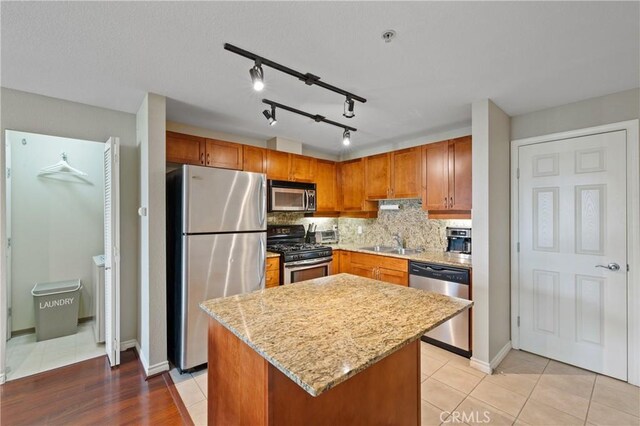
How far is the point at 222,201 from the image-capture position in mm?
2643

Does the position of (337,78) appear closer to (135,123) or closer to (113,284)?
(135,123)

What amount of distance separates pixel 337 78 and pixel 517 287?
279 centimetres

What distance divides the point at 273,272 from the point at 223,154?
60.6 inches

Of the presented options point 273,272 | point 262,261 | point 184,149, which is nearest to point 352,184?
point 273,272

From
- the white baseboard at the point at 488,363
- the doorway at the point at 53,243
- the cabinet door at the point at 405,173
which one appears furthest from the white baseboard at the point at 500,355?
the doorway at the point at 53,243

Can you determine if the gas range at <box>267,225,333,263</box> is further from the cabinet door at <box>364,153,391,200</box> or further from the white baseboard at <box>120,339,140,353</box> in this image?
the white baseboard at <box>120,339,140,353</box>

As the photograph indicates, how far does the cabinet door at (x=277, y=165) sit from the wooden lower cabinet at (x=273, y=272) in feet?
3.75

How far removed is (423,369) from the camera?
102 inches

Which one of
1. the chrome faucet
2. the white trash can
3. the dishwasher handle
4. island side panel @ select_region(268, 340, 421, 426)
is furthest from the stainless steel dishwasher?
the white trash can

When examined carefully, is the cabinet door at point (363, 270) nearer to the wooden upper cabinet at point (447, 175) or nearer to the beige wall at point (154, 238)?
the wooden upper cabinet at point (447, 175)

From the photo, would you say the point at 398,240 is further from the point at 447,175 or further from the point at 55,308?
the point at 55,308

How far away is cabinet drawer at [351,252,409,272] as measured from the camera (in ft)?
10.8

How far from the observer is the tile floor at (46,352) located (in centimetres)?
249

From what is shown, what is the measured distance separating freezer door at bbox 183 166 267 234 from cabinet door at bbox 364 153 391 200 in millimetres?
1795
